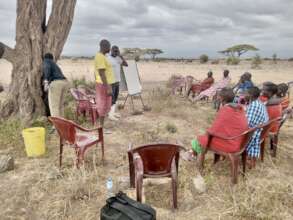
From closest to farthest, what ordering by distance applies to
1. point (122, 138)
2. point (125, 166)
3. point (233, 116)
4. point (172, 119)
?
point (233, 116) → point (125, 166) → point (122, 138) → point (172, 119)

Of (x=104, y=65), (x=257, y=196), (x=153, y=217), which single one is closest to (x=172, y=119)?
(x=104, y=65)

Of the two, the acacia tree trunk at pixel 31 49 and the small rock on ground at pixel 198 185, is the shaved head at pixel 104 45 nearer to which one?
the acacia tree trunk at pixel 31 49

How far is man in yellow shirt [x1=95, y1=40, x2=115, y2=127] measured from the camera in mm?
5355

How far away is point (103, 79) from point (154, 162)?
9.15 ft

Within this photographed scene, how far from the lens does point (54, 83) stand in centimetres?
538

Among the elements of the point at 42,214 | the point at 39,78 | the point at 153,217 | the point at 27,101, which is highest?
the point at 39,78

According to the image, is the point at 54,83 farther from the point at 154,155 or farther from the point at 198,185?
the point at 198,185

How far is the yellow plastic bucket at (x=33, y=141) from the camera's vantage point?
14.1 ft

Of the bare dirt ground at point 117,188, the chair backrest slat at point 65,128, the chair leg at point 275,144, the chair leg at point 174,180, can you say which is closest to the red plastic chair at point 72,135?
the chair backrest slat at point 65,128

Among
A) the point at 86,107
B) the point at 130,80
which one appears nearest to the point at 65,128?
the point at 86,107

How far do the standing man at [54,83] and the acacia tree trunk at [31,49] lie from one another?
0.60 meters

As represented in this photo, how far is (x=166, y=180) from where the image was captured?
362 cm

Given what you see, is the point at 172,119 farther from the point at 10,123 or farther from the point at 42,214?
the point at 42,214

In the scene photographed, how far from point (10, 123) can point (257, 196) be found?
14.6ft
